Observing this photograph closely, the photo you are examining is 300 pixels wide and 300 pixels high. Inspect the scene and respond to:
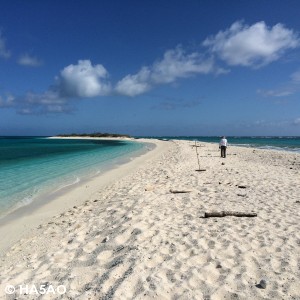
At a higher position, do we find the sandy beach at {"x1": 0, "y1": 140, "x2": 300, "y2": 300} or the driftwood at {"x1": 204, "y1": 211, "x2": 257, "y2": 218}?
the driftwood at {"x1": 204, "y1": 211, "x2": 257, "y2": 218}

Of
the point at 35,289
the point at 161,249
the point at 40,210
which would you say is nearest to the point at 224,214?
the point at 161,249

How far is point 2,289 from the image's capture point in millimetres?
4539

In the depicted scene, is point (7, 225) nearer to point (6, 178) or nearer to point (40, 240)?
point (40, 240)

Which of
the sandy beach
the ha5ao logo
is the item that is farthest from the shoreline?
the ha5ao logo

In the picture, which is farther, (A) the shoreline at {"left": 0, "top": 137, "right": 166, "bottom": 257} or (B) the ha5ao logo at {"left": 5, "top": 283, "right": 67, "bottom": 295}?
(A) the shoreline at {"left": 0, "top": 137, "right": 166, "bottom": 257}

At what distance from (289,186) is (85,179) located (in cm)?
1079

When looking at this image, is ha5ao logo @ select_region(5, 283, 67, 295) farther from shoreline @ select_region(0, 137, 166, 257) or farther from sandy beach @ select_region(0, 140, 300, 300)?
shoreline @ select_region(0, 137, 166, 257)

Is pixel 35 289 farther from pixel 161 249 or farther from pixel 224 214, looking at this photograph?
pixel 224 214

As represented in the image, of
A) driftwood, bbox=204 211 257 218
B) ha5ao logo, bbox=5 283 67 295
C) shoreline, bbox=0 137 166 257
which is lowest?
shoreline, bbox=0 137 166 257

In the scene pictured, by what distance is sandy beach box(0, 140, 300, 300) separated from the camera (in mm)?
4352

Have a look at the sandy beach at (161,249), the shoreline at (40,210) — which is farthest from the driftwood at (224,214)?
the shoreline at (40,210)

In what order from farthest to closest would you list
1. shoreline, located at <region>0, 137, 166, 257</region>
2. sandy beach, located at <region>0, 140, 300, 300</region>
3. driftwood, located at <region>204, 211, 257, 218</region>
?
shoreline, located at <region>0, 137, 166, 257</region> → driftwood, located at <region>204, 211, 257, 218</region> → sandy beach, located at <region>0, 140, 300, 300</region>

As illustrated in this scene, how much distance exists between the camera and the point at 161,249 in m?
5.60

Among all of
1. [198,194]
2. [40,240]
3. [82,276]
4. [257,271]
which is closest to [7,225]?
[40,240]
